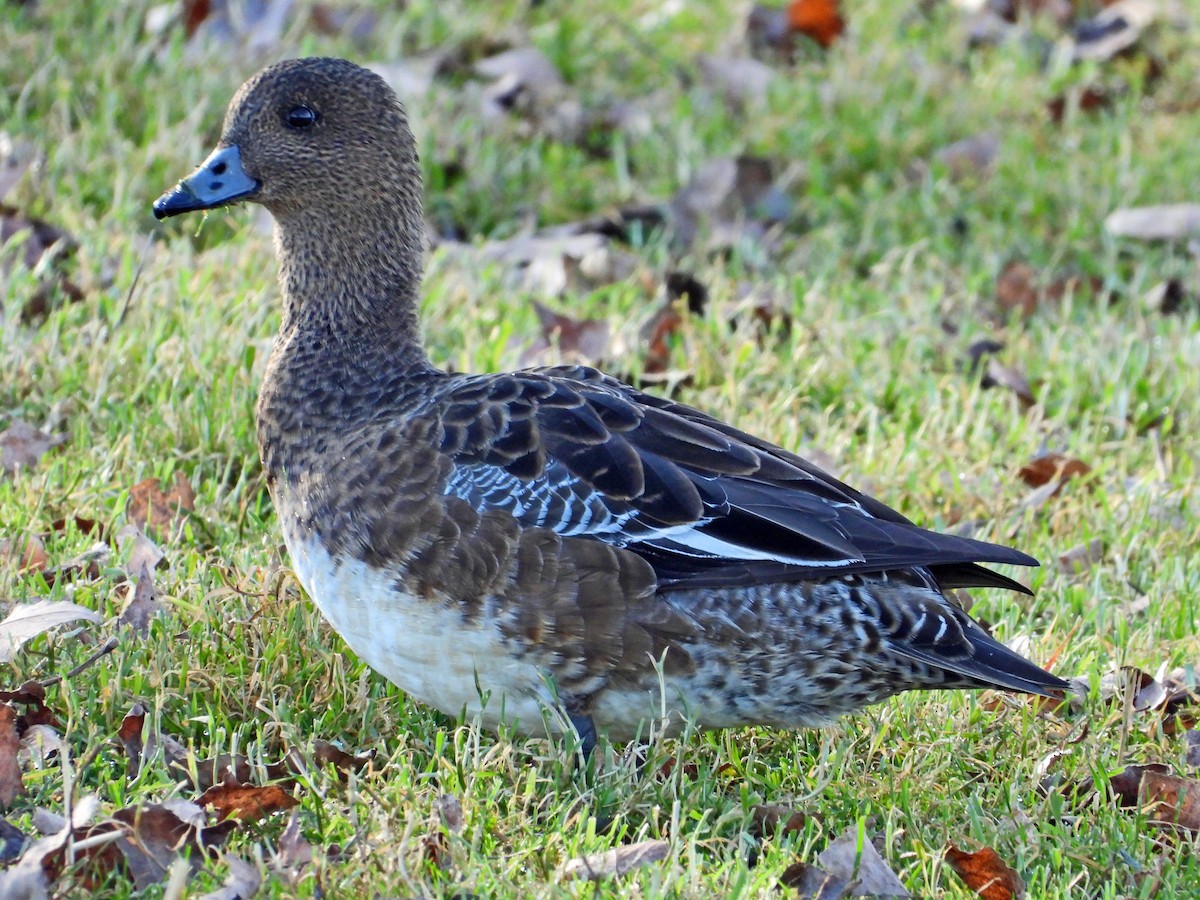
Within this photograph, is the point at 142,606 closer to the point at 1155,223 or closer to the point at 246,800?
the point at 246,800

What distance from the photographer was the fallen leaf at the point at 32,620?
333 cm

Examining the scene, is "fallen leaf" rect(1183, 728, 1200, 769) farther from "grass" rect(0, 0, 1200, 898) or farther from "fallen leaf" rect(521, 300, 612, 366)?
"fallen leaf" rect(521, 300, 612, 366)

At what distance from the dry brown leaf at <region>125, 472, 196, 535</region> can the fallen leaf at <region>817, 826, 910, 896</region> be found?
1.86 metres

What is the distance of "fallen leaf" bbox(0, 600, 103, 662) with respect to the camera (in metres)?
3.33

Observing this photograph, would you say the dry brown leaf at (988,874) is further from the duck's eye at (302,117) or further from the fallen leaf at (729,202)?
the fallen leaf at (729,202)

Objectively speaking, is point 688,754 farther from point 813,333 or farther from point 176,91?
point 176,91

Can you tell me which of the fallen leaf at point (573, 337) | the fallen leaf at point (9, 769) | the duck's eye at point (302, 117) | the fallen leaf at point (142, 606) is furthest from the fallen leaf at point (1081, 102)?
the fallen leaf at point (9, 769)

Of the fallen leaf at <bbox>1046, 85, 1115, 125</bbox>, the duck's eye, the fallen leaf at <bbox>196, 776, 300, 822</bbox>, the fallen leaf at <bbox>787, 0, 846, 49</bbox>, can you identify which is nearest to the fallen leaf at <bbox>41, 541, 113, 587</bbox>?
the fallen leaf at <bbox>196, 776, 300, 822</bbox>

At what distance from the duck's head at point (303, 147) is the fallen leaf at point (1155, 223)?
3.38 m

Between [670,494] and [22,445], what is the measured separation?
186 centimetres

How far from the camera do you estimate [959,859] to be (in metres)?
3.08

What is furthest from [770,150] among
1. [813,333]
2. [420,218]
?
[420,218]

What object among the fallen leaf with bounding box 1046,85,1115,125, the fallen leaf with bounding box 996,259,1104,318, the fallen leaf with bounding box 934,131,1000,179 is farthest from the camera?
the fallen leaf with bounding box 1046,85,1115,125

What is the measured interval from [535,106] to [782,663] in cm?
408
